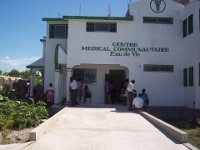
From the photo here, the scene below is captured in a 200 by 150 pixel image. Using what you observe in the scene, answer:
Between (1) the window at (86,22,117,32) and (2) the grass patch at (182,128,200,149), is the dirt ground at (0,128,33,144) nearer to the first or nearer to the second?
(2) the grass patch at (182,128,200,149)

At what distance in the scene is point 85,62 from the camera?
73.6 feet

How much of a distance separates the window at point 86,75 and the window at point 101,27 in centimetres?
319

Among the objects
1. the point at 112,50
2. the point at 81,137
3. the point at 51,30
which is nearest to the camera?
the point at 81,137

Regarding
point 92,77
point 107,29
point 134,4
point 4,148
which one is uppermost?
point 134,4

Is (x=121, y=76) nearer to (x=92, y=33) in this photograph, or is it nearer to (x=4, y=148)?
(x=92, y=33)

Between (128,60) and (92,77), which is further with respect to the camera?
(92,77)

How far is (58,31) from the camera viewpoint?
78.8ft

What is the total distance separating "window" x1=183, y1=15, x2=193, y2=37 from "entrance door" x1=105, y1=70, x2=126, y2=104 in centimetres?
541

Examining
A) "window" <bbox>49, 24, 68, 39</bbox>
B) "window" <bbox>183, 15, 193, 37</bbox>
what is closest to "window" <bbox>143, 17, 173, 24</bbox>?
"window" <bbox>183, 15, 193, 37</bbox>

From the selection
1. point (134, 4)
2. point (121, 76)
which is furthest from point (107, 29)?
point (121, 76)

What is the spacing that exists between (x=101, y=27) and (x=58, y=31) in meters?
3.32

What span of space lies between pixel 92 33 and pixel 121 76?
4307mm

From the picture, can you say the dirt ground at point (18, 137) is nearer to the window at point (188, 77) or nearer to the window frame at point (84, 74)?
the window at point (188, 77)

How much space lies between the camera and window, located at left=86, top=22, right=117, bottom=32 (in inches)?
892
